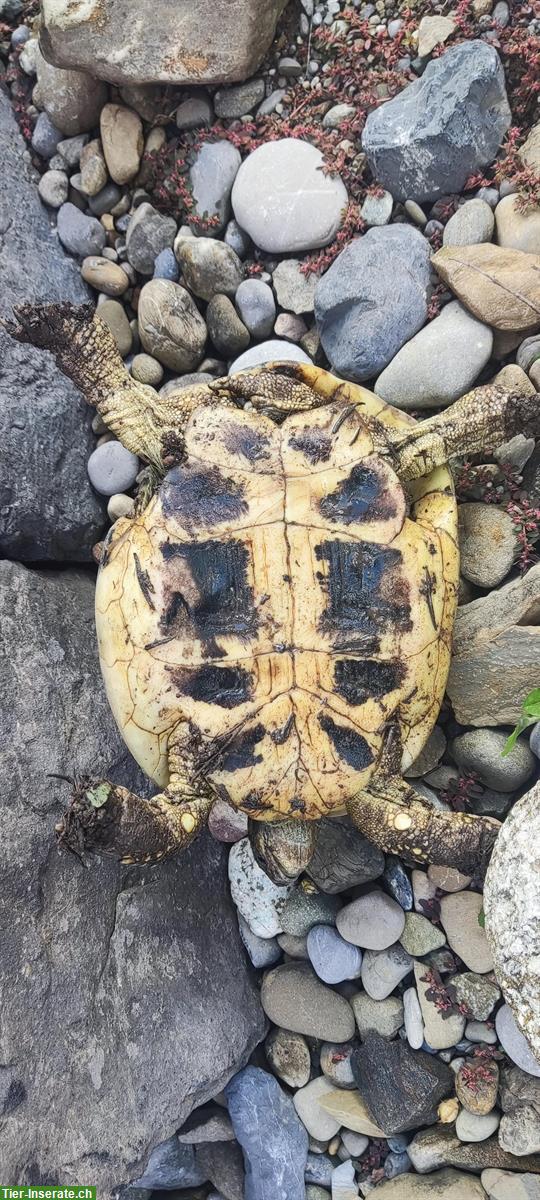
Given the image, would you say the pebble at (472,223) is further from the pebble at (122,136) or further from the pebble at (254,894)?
the pebble at (254,894)

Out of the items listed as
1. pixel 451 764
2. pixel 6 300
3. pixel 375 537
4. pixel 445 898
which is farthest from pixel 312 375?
pixel 445 898

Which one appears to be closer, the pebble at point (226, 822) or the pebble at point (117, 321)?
the pebble at point (226, 822)

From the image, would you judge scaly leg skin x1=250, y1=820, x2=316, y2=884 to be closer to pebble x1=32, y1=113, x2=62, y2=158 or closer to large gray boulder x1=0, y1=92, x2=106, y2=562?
large gray boulder x1=0, y1=92, x2=106, y2=562

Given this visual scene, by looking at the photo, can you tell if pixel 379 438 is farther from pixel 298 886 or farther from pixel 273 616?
pixel 298 886

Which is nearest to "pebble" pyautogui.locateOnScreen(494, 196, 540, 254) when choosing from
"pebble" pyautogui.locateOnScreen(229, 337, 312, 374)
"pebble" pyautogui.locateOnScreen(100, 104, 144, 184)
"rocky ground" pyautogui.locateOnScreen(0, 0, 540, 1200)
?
"rocky ground" pyautogui.locateOnScreen(0, 0, 540, 1200)

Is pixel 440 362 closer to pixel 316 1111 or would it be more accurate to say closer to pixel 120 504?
pixel 120 504

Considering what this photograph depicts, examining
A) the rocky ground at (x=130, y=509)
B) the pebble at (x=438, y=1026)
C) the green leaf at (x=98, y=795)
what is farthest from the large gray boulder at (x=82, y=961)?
the pebble at (x=438, y=1026)
